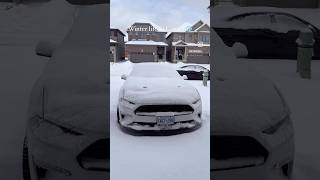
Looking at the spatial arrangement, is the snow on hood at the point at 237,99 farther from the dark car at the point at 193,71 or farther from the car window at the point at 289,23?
the car window at the point at 289,23

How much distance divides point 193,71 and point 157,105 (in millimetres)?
265

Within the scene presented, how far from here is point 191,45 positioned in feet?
6.02

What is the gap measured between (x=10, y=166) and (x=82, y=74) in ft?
2.21

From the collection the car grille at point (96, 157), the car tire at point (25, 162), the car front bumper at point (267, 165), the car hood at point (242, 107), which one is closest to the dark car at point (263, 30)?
the car hood at point (242, 107)

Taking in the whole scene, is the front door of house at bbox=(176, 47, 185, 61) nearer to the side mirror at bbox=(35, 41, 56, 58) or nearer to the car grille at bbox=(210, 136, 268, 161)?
the car grille at bbox=(210, 136, 268, 161)

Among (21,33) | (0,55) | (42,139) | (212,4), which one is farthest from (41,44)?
(212,4)

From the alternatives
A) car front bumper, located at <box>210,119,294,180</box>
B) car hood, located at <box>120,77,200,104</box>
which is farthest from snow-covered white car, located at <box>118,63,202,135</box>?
car front bumper, located at <box>210,119,294,180</box>

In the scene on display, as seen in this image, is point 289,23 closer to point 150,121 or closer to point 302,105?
point 302,105

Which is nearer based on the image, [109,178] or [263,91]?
[109,178]

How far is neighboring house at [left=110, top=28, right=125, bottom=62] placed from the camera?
1837mm

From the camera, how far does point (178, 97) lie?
175 cm

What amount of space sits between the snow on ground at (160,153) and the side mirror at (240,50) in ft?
0.93

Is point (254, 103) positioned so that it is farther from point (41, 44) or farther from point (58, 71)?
point (41, 44)

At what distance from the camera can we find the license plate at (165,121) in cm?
175
